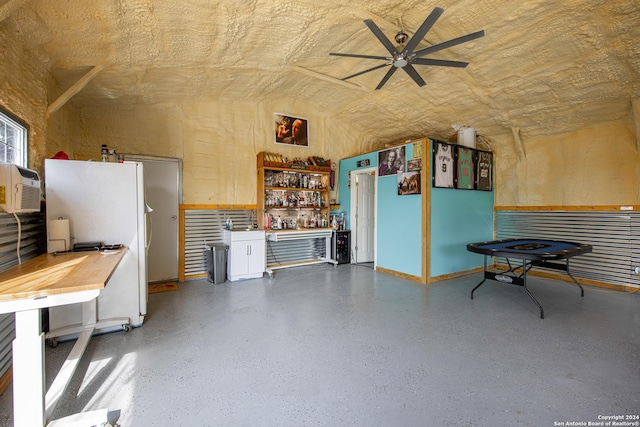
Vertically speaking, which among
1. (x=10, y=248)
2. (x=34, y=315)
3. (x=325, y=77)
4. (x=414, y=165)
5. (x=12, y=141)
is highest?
(x=325, y=77)

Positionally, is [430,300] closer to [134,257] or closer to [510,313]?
[510,313]

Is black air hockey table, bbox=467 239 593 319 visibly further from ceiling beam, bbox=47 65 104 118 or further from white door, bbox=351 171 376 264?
ceiling beam, bbox=47 65 104 118

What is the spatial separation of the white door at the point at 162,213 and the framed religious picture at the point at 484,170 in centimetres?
571

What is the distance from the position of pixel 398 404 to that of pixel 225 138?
5033 millimetres

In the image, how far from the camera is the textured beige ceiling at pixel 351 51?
285 cm

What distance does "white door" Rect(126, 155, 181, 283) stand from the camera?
4.85 metres

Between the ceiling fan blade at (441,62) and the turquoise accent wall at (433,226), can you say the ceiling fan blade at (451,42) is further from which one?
the turquoise accent wall at (433,226)

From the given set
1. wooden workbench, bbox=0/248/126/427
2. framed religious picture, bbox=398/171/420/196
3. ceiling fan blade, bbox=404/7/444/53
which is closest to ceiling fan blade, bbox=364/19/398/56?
ceiling fan blade, bbox=404/7/444/53

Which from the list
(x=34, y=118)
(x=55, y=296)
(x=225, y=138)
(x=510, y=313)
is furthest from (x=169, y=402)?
(x=225, y=138)

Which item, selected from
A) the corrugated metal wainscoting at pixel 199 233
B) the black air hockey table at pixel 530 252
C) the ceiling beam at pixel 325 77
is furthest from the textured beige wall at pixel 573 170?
the corrugated metal wainscoting at pixel 199 233

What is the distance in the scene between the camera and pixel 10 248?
2.28 meters

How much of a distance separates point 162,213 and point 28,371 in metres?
3.78

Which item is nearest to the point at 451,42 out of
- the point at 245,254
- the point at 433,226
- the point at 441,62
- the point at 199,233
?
the point at 441,62

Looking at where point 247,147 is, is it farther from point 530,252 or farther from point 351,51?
point 530,252
